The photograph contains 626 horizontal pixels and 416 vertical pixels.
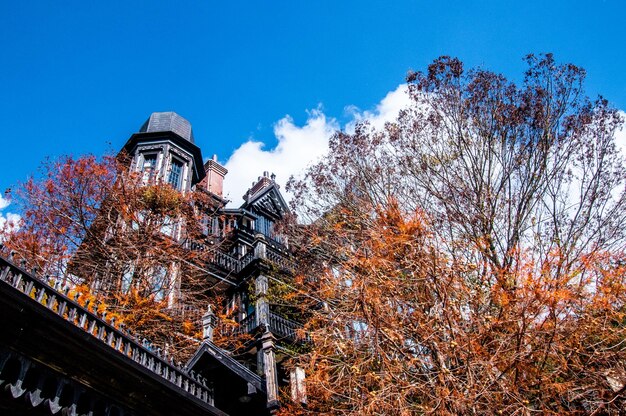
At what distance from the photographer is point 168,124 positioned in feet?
93.2

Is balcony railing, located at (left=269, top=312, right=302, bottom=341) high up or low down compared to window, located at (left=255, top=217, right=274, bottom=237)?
down

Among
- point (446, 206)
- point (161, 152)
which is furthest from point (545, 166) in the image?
point (161, 152)

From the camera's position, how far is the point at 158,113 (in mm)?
29641

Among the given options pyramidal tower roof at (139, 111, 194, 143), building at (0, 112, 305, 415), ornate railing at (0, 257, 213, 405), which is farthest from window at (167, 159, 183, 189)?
ornate railing at (0, 257, 213, 405)

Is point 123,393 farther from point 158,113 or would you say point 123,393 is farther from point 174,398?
point 158,113

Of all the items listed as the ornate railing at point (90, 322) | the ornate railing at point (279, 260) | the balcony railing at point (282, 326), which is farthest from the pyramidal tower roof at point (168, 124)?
the ornate railing at point (90, 322)

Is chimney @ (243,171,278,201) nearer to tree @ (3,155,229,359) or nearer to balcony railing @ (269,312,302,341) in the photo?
tree @ (3,155,229,359)

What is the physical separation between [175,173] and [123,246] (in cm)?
789

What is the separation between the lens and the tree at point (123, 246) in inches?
711

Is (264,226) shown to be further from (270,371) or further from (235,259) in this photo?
(270,371)

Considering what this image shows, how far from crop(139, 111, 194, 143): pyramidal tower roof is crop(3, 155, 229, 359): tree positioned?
20.7 ft

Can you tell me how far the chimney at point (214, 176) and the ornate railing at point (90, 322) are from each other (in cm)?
2302

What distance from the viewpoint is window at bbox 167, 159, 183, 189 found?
85.3 ft

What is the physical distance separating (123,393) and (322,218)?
1059 cm
